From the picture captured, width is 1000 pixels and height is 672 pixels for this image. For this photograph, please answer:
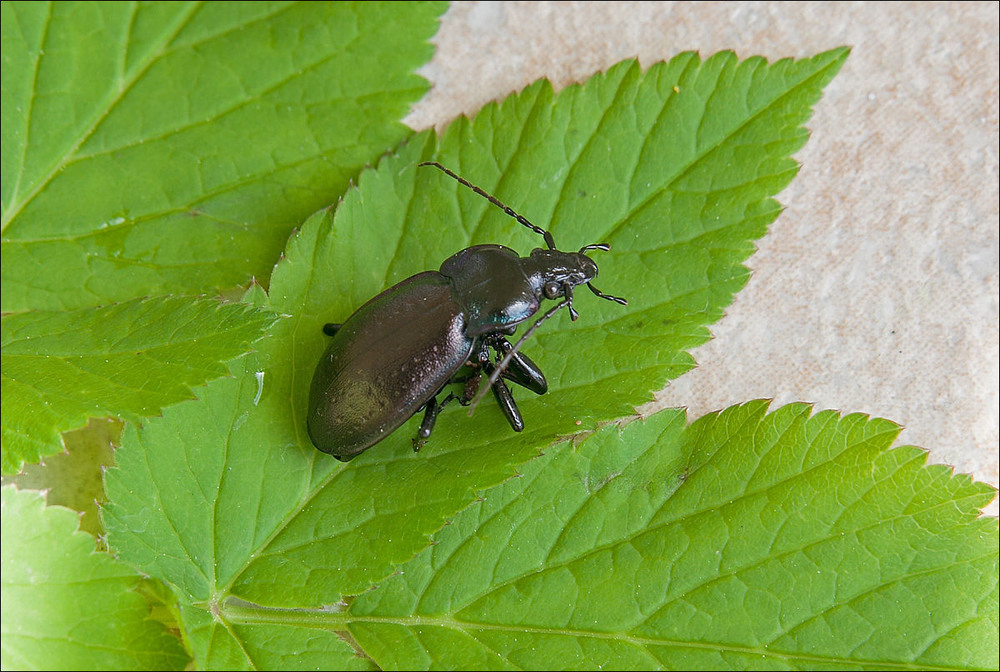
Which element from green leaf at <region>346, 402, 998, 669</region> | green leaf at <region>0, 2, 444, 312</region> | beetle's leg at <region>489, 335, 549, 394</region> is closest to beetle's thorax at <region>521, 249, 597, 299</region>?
beetle's leg at <region>489, 335, 549, 394</region>

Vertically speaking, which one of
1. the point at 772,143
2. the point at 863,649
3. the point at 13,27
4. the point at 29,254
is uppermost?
the point at 13,27

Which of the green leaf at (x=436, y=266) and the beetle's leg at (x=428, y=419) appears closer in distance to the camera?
the green leaf at (x=436, y=266)

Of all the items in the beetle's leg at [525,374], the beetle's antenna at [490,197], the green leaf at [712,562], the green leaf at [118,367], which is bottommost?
the green leaf at [712,562]

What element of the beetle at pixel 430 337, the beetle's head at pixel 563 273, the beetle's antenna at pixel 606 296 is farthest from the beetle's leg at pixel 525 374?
the beetle's antenna at pixel 606 296

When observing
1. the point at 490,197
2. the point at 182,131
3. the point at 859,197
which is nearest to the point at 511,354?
the point at 490,197

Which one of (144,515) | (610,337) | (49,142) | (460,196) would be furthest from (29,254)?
(610,337)

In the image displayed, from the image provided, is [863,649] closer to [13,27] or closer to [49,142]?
[49,142]

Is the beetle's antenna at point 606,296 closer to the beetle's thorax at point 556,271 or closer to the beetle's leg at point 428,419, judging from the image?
the beetle's thorax at point 556,271
